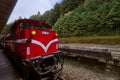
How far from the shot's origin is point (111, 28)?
23516mm

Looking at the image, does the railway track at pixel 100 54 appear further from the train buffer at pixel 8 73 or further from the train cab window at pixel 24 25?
the train buffer at pixel 8 73

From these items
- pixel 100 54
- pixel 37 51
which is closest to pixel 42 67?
pixel 37 51

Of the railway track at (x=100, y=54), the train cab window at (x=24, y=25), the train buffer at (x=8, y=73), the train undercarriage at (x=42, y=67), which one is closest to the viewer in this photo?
the train undercarriage at (x=42, y=67)

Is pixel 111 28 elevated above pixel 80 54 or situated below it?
above

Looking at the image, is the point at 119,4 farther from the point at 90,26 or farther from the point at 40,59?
the point at 40,59

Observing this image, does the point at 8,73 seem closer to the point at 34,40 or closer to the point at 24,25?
the point at 24,25

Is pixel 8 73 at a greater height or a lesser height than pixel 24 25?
lesser

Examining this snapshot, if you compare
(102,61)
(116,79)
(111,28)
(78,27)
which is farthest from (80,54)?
(78,27)

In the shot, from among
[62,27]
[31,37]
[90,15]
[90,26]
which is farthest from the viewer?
[62,27]

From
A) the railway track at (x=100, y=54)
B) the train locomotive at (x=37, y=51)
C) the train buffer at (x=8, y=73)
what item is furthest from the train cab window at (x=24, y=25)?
the railway track at (x=100, y=54)

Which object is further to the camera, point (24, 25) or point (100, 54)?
point (100, 54)

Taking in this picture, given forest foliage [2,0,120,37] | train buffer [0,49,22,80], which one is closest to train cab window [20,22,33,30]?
train buffer [0,49,22,80]

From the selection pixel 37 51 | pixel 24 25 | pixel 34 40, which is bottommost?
pixel 37 51

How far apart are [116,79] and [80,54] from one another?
4.73 metres
